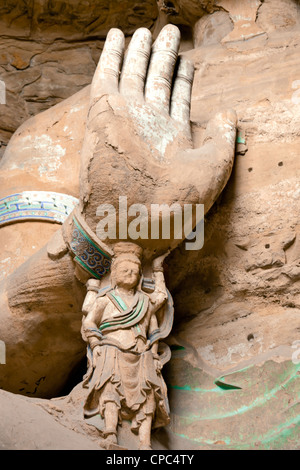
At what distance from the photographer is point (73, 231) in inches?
151

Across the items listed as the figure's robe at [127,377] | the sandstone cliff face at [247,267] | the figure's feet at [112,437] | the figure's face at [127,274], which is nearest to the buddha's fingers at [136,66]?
the sandstone cliff face at [247,267]

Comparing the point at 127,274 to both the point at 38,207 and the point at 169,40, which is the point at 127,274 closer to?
the point at 38,207

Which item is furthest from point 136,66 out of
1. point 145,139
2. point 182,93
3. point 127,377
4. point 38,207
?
point 127,377

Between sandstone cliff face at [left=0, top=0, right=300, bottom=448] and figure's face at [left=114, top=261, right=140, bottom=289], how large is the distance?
1.60 feet

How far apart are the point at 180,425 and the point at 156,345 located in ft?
1.42

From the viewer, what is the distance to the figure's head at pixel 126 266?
3639 mm

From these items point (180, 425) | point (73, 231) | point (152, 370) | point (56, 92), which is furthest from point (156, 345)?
point (56, 92)

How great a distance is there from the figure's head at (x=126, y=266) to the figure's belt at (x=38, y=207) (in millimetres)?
776

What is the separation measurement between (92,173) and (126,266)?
1.43 feet

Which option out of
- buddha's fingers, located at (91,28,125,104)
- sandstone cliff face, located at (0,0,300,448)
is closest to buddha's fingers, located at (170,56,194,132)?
sandstone cliff face, located at (0,0,300,448)

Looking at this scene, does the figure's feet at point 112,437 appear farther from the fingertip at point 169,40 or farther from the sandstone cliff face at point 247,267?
the fingertip at point 169,40

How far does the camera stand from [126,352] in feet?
11.2

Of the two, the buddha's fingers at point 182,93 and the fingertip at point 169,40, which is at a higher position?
the fingertip at point 169,40

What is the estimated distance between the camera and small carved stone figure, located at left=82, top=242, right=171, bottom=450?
3309mm
